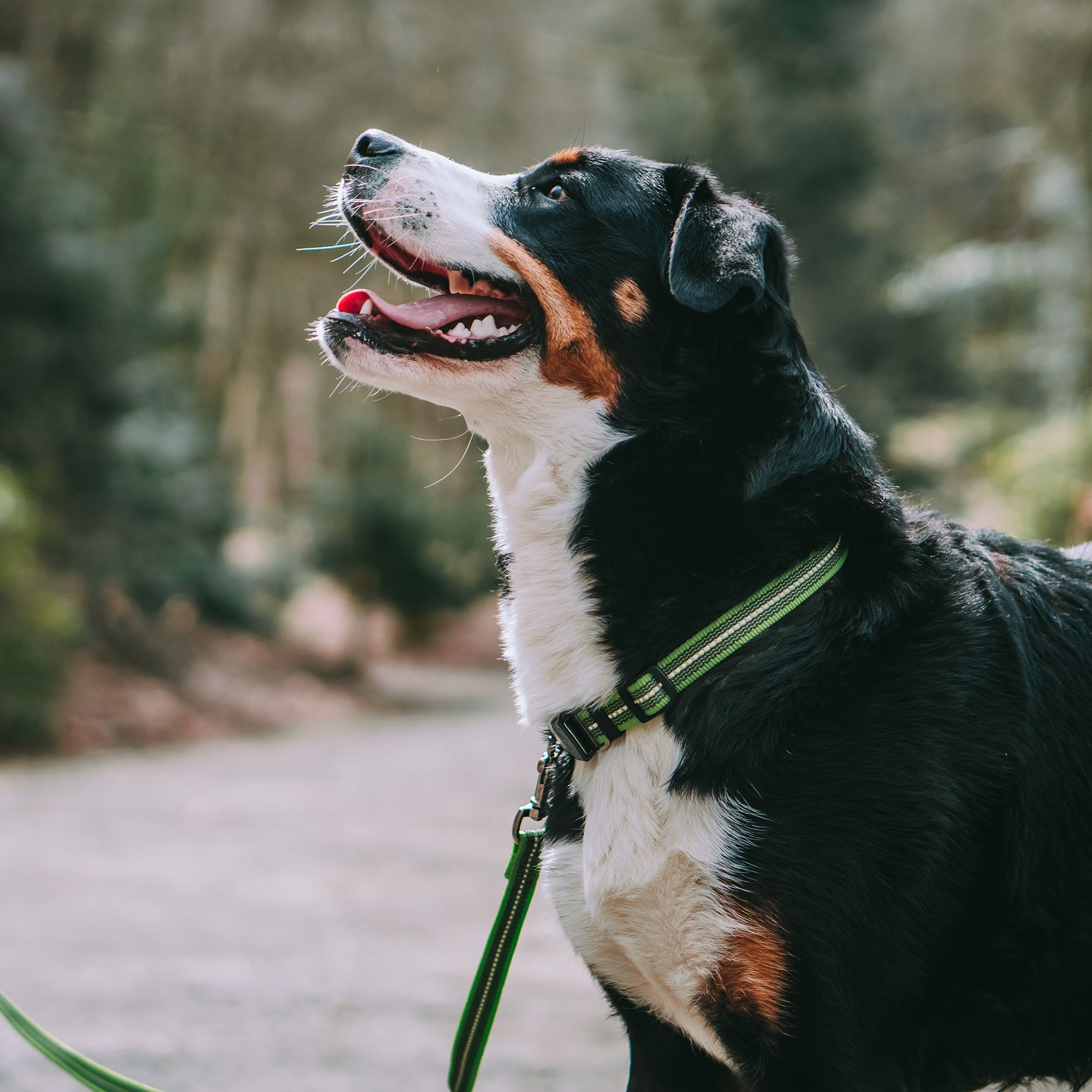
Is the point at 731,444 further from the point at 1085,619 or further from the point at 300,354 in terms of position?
the point at 300,354

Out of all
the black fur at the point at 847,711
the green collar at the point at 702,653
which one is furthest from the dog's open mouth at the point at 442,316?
the green collar at the point at 702,653

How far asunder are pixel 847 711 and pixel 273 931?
13.5 feet

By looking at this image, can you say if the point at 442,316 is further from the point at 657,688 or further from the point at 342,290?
→ the point at 342,290

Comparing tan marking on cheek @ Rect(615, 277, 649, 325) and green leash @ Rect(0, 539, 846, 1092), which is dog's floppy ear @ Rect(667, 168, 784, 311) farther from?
green leash @ Rect(0, 539, 846, 1092)

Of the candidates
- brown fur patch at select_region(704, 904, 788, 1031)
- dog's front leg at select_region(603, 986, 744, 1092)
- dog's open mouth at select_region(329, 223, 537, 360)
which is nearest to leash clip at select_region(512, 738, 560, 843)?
dog's front leg at select_region(603, 986, 744, 1092)

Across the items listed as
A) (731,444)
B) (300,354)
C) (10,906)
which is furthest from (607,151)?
(300,354)

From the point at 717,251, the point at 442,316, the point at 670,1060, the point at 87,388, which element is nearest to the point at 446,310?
the point at 442,316

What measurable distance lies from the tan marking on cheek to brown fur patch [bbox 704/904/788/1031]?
1228 mm

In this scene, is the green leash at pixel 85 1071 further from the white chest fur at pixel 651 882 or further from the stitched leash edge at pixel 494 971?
the white chest fur at pixel 651 882

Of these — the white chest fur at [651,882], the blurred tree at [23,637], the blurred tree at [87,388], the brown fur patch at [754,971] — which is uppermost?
the blurred tree at [87,388]

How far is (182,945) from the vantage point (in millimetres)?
5098

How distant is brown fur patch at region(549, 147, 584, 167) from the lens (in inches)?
104

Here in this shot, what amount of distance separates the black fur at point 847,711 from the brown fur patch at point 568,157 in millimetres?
413

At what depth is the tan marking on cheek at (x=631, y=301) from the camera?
242cm
